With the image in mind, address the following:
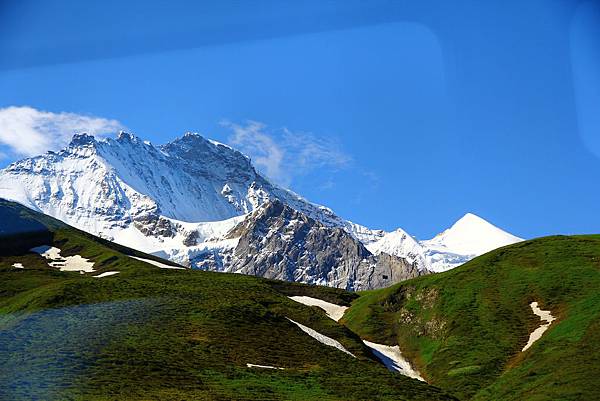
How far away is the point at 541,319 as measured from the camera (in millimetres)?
103750

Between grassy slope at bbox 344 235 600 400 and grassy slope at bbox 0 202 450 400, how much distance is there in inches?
438

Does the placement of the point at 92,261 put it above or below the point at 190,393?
above

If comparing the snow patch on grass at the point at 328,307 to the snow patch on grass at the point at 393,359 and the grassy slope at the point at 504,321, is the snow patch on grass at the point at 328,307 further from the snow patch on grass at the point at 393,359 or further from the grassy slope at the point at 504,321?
the snow patch on grass at the point at 393,359

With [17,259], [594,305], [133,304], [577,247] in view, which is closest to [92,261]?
[17,259]

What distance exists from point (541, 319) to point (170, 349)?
180 feet

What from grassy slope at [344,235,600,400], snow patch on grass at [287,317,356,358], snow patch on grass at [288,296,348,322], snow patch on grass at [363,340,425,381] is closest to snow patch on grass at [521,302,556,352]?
grassy slope at [344,235,600,400]

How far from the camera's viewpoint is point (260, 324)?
306 ft

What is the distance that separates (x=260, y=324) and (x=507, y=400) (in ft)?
106

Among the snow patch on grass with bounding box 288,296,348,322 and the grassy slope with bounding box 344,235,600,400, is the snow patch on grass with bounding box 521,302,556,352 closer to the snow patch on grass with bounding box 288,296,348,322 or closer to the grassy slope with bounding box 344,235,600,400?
the grassy slope with bounding box 344,235,600,400

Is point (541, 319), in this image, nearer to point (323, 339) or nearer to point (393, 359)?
point (393, 359)

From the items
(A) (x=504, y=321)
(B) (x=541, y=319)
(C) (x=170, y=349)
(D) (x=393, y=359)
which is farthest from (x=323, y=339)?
(B) (x=541, y=319)

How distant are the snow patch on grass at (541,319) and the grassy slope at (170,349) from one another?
21442mm

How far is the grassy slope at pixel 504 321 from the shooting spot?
257 feet

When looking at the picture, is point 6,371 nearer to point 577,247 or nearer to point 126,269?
point 577,247
